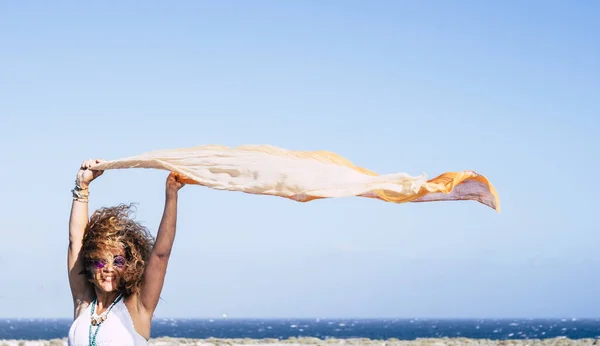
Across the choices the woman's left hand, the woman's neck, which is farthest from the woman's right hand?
the woman's neck

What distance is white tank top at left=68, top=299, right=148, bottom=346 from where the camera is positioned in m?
4.04

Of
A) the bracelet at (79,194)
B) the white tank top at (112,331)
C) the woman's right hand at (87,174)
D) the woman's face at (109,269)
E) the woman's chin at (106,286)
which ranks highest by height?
the woman's right hand at (87,174)

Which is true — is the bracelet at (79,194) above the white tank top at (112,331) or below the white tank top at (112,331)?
above

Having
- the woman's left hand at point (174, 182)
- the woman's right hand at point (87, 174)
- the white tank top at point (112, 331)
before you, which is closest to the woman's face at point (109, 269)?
the white tank top at point (112, 331)

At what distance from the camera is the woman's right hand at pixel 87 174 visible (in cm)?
445

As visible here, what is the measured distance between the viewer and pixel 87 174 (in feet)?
14.6

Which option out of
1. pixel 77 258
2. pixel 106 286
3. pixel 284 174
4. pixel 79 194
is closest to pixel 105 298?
pixel 106 286

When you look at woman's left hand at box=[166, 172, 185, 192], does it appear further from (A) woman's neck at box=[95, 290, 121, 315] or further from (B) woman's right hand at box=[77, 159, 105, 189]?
(A) woman's neck at box=[95, 290, 121, 315]

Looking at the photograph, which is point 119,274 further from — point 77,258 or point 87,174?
point 87,174

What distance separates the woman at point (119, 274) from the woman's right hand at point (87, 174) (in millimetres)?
273

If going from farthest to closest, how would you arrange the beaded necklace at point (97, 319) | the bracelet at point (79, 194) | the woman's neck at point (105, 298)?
the bracelet at point (79, 194), the woman's neck at point (105, 298), the beaded necklace at point (97, 319)

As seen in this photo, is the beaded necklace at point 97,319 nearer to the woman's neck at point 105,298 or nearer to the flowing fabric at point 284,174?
the woman's neck at point 105,298

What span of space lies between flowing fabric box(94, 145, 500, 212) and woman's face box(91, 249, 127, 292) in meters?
0.47

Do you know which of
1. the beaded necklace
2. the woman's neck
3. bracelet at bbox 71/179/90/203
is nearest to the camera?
the beaded necklace
